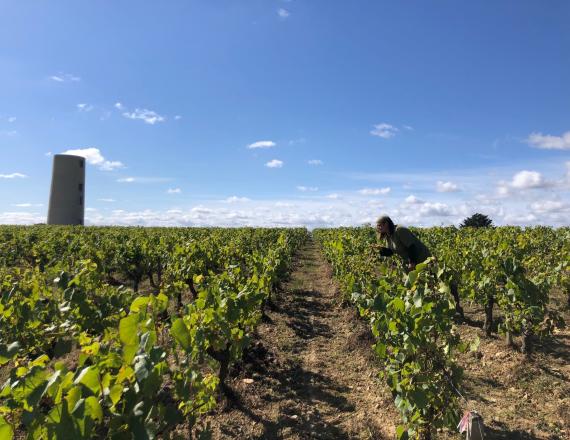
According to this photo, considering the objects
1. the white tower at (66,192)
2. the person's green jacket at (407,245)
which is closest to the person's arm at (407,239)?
the person's green jacket at (407,245)

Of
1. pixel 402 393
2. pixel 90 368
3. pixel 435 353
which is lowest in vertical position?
pixel 402 393

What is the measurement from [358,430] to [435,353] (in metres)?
1.42

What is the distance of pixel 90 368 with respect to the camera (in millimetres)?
2180

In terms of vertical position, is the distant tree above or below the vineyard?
above

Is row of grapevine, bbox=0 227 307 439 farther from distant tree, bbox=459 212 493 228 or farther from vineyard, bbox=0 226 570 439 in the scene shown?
distant tree, bbox=459 212 493 228

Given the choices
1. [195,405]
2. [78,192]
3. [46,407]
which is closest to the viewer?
[195,405]

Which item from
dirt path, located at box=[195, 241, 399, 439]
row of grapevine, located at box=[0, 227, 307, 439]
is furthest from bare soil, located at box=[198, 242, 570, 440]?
row of grapevine, located at box=[0, 227, 307, 439]

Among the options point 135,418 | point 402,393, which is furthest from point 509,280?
point 135,418

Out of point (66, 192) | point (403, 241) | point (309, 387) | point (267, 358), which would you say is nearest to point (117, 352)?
point (309, 387)

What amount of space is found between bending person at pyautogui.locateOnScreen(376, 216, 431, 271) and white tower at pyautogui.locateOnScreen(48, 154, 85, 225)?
48972 millimetres

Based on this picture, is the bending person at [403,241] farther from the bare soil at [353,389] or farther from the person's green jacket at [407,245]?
the bare soil at [353,389]

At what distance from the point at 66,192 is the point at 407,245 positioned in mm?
50598

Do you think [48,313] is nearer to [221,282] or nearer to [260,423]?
[221,282]

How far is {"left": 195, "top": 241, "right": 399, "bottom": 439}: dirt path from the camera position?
15.0 feet
